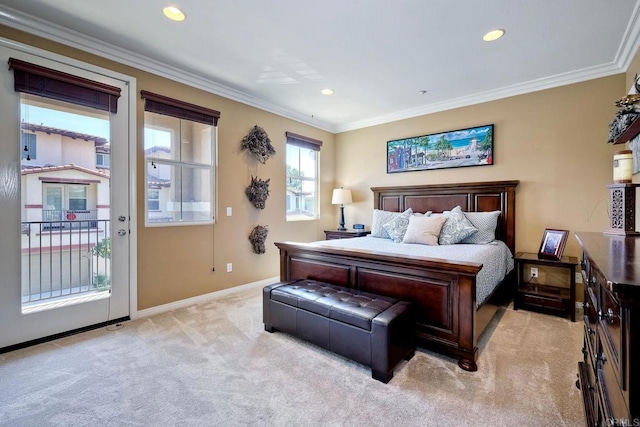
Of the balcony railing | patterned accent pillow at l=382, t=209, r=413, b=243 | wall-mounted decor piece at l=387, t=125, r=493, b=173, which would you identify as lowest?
patterned accent pillow at l=382, t=209, r=413, b=243

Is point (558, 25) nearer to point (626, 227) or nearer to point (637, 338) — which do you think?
point (626, 227)

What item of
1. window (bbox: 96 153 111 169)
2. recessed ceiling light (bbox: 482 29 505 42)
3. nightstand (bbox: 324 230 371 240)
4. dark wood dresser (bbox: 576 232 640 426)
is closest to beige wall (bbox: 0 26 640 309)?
window (bbox: 96 153 111 169)

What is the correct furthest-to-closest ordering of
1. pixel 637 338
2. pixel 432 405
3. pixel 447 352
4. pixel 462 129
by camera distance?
pixel 462 129 < pixel 447 352 < pixel 432 405 < pixel 637 338

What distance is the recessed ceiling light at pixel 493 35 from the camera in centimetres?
254

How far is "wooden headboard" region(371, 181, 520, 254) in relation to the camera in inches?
146

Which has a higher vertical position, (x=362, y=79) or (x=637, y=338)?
(x=362, y=79)

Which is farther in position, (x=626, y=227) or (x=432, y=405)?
(x=626, y=227)

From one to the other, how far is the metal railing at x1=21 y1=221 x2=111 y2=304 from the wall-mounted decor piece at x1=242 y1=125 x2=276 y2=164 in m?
1.90

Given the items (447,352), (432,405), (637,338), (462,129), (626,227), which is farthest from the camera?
(462,129)

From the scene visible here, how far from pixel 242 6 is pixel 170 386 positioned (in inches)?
109

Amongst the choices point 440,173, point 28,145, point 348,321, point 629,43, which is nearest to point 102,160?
point 28,145

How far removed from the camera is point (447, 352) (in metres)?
2.21

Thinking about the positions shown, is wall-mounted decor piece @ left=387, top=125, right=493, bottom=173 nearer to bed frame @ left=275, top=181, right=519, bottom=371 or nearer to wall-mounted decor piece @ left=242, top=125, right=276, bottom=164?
bed frame @ left=275, top=181, right=519, bottom=371

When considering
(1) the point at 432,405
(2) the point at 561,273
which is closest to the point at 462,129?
(2) the point at 561,273
